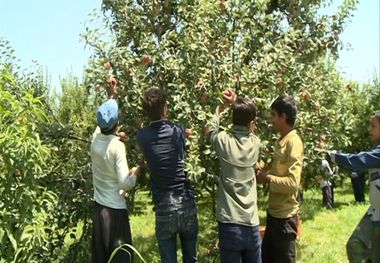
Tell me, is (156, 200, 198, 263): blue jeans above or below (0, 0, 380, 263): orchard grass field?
below

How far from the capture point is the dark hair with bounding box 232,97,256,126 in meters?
3.90

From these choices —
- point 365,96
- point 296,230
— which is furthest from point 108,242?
point 365,96

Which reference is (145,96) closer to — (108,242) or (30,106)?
(30,106)

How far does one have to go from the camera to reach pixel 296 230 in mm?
4262

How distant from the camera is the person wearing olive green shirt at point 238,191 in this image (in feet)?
12.7

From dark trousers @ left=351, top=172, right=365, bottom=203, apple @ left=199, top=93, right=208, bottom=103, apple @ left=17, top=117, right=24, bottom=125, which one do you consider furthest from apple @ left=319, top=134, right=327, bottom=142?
dark trousers @ left=351, top=172, right=365, bottom=203

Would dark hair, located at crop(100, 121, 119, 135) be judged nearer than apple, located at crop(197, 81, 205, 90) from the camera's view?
Yes

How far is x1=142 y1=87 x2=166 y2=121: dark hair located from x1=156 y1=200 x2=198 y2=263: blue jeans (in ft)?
2.29

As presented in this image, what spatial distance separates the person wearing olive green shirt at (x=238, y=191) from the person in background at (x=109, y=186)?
27.4 inches

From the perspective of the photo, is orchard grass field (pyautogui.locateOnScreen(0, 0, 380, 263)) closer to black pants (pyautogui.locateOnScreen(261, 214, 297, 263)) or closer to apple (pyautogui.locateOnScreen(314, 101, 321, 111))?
apple (pyautogui.locateOnScreen(314, 101, 321, 111))

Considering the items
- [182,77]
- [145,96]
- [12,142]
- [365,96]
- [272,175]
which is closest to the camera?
[12,142]

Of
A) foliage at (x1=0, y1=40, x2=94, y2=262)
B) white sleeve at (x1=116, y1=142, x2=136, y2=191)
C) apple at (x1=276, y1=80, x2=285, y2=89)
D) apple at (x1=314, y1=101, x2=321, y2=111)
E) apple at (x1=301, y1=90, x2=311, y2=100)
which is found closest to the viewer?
foliage at (x1=0, y1=40, x2=94, y2=262)

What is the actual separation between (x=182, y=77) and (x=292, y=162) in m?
1.36

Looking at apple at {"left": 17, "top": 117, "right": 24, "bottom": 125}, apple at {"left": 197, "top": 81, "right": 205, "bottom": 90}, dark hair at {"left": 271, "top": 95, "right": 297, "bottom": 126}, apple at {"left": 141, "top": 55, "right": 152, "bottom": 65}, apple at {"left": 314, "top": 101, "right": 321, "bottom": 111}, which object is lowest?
apple at {"left": 17, "top": 117, "right": 24, "bottom": 125}
